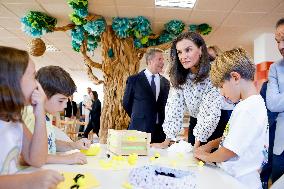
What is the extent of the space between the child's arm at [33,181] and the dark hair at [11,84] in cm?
22

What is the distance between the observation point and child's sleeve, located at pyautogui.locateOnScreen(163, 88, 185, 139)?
2.02 m

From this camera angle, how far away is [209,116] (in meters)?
1.76

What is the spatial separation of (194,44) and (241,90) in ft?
2.04

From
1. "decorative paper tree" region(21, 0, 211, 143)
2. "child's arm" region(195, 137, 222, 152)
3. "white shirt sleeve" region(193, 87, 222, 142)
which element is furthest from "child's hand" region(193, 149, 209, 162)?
"decorative paper tree" region(21, 0, 211, 143)

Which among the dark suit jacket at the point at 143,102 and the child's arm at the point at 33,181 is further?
the dark suit jacket at the point at 143,102

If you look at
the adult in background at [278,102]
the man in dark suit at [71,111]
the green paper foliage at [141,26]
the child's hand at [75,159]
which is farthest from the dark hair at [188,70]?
the man in dark suit at [71,111]

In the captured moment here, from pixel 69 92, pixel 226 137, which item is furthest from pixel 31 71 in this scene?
pixel 226 137

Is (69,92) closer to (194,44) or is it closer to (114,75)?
(194,44)

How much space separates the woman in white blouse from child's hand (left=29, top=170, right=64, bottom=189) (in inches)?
43.4

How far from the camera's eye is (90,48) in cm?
570

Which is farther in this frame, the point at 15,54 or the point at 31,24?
the point at 31,24

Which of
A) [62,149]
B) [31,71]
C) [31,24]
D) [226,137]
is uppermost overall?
[31,24]

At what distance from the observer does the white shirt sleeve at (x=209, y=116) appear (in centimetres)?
176

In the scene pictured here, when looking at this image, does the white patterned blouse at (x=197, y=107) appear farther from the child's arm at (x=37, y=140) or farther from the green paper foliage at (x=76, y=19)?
the green paper foliage at (x=76, y=19)
